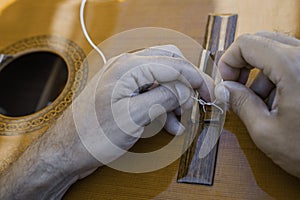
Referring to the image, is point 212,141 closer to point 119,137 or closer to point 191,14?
point 119,137

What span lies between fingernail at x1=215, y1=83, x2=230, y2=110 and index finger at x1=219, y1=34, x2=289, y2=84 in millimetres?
37

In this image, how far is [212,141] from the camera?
664mm

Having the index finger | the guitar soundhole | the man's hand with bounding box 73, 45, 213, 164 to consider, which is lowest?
the guitar soundhole

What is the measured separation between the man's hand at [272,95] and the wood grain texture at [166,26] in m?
0.06

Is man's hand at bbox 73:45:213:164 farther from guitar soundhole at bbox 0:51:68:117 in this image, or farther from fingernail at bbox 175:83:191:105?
guitar soundhole at bbox 0:51:68:117

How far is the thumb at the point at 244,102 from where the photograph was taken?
0.56m

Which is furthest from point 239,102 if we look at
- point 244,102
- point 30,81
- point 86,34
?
point 30,81

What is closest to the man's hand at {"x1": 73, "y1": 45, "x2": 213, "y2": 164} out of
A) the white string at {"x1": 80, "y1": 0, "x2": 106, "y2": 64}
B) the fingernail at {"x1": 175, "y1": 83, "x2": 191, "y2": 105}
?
the fingernail at {"x1": 175, "y1": 83, "x2": 191, "y2": 105}

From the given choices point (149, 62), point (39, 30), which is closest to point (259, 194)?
point (149, 62)

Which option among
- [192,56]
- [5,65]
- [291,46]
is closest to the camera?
[291,46]

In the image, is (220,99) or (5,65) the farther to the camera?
(5,65)

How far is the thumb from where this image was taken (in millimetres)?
560

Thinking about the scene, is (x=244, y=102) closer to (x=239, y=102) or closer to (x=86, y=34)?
(x=239, y=102)

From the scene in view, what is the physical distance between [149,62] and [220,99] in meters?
A: 0.15
